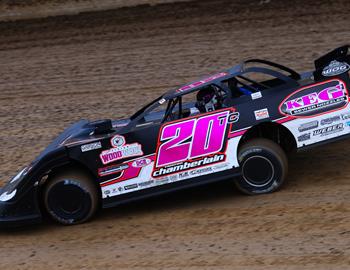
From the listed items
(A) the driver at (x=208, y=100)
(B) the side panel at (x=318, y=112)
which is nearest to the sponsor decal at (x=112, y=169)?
(A) the driver at (x=208, y=100)

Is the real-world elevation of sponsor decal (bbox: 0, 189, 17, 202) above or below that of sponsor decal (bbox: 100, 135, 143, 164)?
below

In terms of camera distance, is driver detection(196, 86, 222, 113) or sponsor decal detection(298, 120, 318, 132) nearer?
sponsor decal detection(298, 120, 318, 132)

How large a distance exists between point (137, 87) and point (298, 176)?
5.31 meters

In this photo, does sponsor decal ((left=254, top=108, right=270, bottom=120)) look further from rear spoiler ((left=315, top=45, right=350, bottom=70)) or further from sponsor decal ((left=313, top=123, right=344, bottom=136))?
rear spoiler ((left=315, top=45, right=350, bottom=70))

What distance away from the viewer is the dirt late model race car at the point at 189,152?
8109 mm

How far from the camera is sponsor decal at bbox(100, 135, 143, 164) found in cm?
812

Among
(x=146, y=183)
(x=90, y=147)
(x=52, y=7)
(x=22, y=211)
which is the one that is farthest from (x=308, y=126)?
(x=52, y=7)

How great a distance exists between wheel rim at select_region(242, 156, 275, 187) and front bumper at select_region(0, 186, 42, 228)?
8.22ft

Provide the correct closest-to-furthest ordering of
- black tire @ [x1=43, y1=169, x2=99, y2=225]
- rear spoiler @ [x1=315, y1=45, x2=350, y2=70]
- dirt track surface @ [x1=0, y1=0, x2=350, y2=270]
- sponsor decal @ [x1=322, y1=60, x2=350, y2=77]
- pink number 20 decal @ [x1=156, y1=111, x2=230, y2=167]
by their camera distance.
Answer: dirt track surface @ [x1=0, y1=0, x2=350, y2=270] < pink number 20 decal @ [x1=156, y1=111, x2=230, y2=167] < black tire @ [x1=43, y1=169, x2=99, y2=225] < sponsor decal @ [x1=322, y1=60, x2=350, y2=77] < rear spoiler @ [x1=315, y1=45, x2=350, y2=70]

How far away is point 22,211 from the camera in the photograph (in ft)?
27.0

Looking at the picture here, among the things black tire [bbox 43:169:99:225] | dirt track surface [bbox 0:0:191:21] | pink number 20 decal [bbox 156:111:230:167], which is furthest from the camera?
dirt track surface [bbox 0:0:191:21]

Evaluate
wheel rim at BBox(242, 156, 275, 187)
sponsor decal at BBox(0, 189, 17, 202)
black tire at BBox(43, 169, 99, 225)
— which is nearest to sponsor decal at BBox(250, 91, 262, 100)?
wheel rim at BBox(242, 156, 275, 187)

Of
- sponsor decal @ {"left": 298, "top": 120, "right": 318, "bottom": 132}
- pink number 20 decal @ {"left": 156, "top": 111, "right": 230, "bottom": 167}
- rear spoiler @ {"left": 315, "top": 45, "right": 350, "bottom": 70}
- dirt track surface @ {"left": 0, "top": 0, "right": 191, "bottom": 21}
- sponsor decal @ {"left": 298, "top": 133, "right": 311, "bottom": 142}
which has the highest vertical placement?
dirt track surface @ {"left": 0, "top": 0, "right": 191, "bottom": 21}

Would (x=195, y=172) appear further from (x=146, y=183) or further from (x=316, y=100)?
(x=316, y=100)
